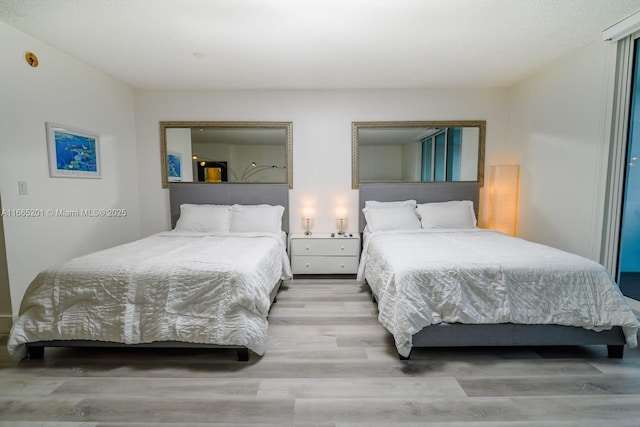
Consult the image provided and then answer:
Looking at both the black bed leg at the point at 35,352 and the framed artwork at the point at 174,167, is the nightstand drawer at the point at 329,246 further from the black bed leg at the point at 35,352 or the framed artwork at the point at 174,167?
the black bed leg at the point at 35,352

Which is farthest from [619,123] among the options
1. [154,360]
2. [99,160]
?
[99,160]

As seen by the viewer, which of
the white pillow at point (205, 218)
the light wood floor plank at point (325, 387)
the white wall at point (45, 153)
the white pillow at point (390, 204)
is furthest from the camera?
the white pillow at point (390, 204)

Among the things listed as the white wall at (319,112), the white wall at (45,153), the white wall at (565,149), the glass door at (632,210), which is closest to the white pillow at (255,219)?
the white wall at (319,112)

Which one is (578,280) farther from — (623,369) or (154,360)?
(154,360)

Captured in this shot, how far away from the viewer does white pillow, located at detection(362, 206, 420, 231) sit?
11.7 ft

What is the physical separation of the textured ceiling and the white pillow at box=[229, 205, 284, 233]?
1.53 m

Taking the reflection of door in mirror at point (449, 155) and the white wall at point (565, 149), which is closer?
the white wall at point (565, 149)

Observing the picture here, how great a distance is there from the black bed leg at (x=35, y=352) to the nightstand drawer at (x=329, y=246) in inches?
92.6

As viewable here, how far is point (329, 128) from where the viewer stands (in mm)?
3969

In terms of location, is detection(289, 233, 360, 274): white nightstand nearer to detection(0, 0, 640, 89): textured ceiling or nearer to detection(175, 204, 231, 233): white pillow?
detection(175, 204, 231, 233): white pillow

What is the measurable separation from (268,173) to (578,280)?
3.24 m

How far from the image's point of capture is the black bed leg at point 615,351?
6.64ft

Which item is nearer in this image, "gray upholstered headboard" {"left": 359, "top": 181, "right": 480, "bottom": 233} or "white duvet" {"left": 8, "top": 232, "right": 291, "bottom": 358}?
"white duvet" {"left": 8, "top": 232, "right": 291, "bottom": 358}

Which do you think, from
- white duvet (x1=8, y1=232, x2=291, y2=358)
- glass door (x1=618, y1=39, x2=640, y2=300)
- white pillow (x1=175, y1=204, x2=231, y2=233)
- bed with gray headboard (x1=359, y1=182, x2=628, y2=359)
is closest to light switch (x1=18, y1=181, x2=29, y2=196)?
white duvet (x1=8, y1=232, x2=291, y2=358)
